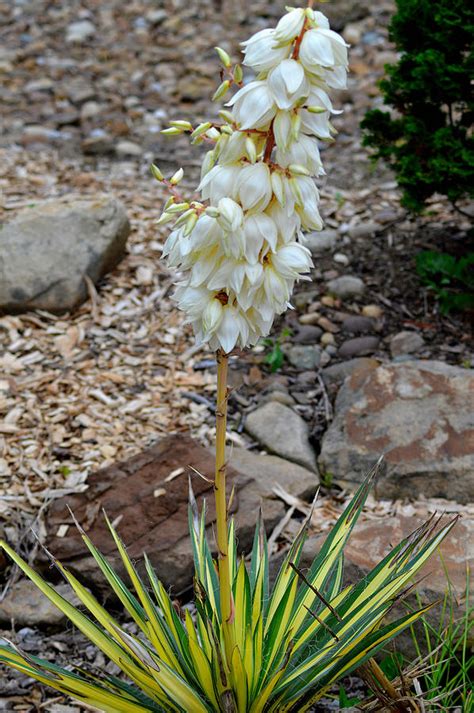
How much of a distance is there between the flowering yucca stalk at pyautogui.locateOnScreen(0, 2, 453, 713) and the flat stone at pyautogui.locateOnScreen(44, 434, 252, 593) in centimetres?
61

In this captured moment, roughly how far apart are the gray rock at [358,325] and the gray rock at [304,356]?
10.4 inches

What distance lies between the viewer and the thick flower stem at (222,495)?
199 centimetres

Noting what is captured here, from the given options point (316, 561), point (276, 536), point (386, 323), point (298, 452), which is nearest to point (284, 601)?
point (316, 561)

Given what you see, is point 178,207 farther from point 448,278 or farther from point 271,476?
point 448,278

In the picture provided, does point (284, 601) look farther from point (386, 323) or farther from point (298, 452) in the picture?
point (386, 323)

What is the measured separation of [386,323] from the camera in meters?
4.68

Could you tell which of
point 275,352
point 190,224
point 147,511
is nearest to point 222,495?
point 190,224

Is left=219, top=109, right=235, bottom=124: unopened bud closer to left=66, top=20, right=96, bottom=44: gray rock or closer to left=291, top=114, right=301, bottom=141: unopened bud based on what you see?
left=291, top=114, right=301, bottom=141: unopened bud

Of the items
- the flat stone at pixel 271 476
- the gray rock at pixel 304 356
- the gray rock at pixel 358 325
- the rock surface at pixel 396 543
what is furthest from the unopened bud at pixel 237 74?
the gray rock at pixel 358 325

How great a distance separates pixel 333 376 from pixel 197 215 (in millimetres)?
2686

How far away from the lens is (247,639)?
2.09m

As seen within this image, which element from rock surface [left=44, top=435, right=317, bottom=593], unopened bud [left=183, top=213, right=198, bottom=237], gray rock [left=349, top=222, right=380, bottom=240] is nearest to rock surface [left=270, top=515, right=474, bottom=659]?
rock surface [left=44, top=435, right=317, bottom=593]

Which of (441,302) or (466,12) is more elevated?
(466,12)

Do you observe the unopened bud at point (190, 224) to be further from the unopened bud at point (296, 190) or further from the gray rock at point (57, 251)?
the gray rock at point (57, 251)
